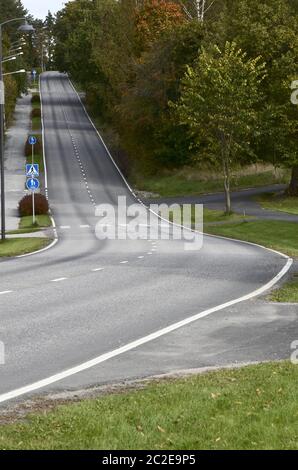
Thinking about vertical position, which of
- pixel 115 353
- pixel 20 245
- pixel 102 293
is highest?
pixel 115 353

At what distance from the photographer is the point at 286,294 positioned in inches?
703

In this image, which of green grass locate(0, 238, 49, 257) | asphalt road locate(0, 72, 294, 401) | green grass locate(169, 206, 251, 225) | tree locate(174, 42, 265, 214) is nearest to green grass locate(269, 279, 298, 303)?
asphalt road locate(0, 72, 294, 401)

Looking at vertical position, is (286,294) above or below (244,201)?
above

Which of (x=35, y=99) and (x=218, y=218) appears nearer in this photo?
(x=218, y=218)

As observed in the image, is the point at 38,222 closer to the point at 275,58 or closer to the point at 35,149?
the point at 275,58

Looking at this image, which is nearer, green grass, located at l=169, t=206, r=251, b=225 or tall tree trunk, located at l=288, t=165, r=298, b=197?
green grass, located at l=169, t=206, r=251, b=225

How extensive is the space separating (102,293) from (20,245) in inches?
642

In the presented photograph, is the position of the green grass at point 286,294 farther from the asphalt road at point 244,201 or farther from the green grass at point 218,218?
the green grass at point 218,218

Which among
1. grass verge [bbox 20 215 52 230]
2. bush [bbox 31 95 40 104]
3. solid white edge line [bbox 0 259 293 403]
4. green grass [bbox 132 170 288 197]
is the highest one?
bush [bbox 31 95 40 104]

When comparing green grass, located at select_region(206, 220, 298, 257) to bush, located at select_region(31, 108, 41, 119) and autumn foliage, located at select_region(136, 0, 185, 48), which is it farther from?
bush, located at select_region(31, 108, 41, 119)

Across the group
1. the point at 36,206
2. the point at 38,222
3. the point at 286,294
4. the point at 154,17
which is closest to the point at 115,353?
the point at 286,294

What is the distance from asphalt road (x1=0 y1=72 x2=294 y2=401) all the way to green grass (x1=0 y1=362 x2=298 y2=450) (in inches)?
53.0

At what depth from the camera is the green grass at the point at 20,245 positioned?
3114 cm

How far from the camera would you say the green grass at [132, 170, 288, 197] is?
62.4 m
